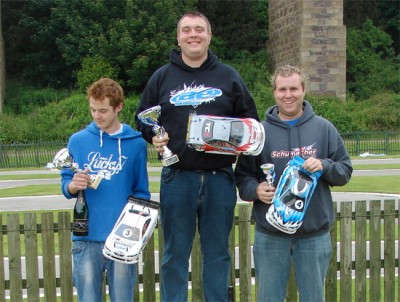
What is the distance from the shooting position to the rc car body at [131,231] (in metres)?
3.45

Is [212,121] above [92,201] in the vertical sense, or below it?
above

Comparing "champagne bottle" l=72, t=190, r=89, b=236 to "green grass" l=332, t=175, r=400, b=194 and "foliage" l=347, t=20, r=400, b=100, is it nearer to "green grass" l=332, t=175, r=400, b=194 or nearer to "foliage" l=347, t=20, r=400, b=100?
"green grass" l=332, t=175, r=400, b=194

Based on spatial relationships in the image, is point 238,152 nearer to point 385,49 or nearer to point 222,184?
point 222,184

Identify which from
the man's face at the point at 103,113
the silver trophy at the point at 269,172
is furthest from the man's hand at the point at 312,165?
the man's face at the point at 103,113

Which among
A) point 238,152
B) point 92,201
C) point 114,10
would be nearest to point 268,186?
point 238,152

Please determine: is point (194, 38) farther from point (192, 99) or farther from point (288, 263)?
point (288, 263)

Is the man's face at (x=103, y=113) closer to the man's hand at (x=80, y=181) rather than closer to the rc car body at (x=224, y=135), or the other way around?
the man's hand at (x=80, y=181)

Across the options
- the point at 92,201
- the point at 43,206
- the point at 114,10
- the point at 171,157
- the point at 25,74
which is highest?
the point at 114,10

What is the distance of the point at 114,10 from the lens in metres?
30.0

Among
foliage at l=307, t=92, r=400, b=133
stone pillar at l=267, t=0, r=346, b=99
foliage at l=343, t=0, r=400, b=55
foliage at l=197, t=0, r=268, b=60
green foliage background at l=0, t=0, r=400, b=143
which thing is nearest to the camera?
foliage at l=307, t=92, r=400, b=133

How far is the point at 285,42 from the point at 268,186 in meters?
28.8

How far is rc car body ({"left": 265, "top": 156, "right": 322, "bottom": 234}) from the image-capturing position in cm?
346

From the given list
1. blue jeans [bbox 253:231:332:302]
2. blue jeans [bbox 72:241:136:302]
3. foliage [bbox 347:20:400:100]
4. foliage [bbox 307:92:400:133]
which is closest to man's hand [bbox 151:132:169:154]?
blue jeans [bbox 72:241:136:302]

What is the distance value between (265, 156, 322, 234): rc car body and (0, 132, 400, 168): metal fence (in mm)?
16259
